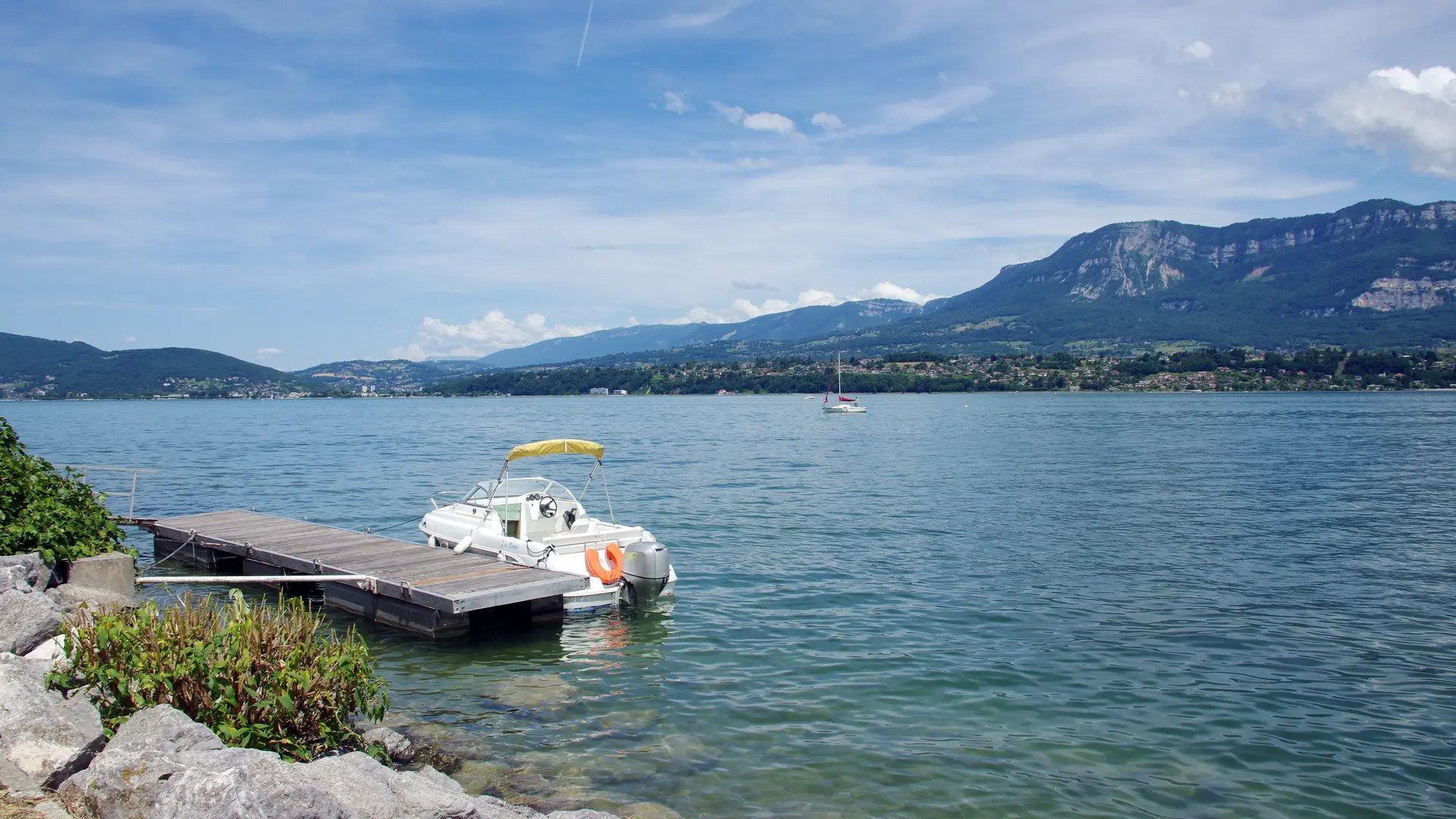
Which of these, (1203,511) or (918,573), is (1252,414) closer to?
(1203,511)

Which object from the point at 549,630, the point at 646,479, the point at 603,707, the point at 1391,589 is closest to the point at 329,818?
the point at 603,707

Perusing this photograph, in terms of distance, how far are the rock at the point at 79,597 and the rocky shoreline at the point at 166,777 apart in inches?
114

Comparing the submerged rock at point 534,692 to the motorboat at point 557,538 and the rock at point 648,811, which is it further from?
the rock at point 648,811

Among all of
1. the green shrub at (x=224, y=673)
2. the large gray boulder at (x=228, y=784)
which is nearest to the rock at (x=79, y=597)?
the green shrub at (x=224, y=673)

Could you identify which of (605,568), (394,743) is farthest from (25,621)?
(605,568)

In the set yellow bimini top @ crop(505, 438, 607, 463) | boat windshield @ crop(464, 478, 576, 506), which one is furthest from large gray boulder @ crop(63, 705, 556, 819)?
boat windshield @ crop(464, 478, 576, 506)

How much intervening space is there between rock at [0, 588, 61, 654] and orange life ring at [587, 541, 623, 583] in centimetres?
845

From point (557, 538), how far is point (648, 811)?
9088mm

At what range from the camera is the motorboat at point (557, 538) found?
1747cm

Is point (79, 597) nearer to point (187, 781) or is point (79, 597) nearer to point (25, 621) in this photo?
point (25, 621)

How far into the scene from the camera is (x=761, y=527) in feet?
91.1

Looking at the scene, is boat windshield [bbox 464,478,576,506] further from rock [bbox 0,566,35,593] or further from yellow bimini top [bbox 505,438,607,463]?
Result: rock [bbox 0,566,35,593]

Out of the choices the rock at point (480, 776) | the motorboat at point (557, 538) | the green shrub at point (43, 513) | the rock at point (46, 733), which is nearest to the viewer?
the rock at point (46, 733)

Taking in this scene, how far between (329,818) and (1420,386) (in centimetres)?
19064
